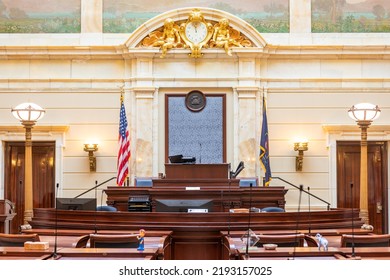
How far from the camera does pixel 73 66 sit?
50.8 ft

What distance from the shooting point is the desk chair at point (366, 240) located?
717cm

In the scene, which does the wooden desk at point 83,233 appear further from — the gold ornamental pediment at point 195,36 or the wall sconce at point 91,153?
the gold ornamental pediment at point 195,36

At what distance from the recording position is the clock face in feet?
49.9

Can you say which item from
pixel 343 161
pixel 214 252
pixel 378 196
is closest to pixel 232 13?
pixel 343 161

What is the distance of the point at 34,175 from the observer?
15.4 metres

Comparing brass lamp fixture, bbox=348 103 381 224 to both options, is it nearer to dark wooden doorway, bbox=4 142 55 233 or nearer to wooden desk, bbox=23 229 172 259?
wooden desk, bbox=23 229 172 259

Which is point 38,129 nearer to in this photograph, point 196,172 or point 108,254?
point 196,172

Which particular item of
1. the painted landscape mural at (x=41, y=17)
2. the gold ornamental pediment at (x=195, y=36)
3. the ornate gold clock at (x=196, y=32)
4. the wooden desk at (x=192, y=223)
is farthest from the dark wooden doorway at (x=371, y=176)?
the painted landscape mural at (x=41, y=17)

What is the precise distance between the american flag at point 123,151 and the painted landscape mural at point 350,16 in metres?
4.70

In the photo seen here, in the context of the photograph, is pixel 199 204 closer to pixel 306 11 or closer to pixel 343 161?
pixel 343 161

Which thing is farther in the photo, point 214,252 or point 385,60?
point 385,60

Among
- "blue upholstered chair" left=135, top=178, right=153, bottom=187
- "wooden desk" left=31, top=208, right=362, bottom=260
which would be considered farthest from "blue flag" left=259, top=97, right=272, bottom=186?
"wooden desk" left=31, top=208, right=362, bottom=260

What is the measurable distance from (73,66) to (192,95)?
2680mm

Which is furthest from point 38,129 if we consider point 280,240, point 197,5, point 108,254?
point 108,254
